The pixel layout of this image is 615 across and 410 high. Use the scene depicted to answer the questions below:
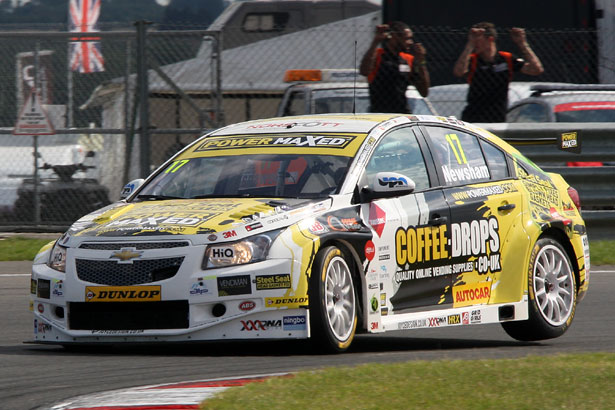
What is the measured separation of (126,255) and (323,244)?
111 cm

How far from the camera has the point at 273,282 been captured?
7301 millimetres

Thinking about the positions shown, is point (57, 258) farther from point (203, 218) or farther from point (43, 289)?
point (203, 218)

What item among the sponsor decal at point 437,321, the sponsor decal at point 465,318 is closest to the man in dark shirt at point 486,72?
the sponsor decal at point 465,318

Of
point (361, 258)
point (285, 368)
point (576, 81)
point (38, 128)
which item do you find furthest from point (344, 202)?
point (576, 81)

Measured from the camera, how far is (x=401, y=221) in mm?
8078

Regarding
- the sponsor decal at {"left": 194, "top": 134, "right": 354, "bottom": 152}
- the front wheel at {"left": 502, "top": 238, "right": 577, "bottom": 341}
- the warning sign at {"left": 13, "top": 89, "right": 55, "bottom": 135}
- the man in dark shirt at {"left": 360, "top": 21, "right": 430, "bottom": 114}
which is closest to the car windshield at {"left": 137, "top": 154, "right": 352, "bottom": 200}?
the sponsor decal at {"left": 194, "top": 134, "right": 354, "bottom": 152}

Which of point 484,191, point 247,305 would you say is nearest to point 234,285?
point 247,305

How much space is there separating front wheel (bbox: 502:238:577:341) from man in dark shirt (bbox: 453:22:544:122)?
5.47m

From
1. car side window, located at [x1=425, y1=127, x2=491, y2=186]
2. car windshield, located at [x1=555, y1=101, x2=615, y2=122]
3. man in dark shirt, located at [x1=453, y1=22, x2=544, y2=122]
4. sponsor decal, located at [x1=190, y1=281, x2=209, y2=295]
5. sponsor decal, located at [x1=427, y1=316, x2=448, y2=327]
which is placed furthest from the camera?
car windshield, located at [x1=555, y1=101, x2=615, y2=122]

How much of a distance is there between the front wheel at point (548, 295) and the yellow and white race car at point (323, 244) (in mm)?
11

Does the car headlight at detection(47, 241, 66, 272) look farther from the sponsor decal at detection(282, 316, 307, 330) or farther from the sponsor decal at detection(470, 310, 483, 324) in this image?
the sponsor decal at detection(470, 310, 483, 324)

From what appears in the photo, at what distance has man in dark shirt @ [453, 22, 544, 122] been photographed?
14312 millimetres

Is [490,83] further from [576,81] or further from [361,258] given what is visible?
[361,258]

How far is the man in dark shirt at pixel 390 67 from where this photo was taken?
1352cm
